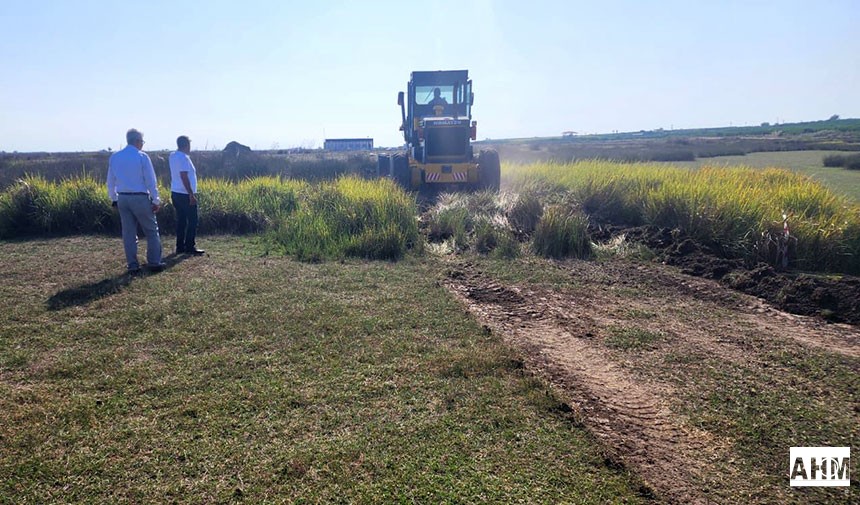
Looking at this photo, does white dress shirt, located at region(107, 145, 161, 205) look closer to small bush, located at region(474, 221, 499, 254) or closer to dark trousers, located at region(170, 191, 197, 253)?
dark trousers, located at region(170, 191, 197, 253)

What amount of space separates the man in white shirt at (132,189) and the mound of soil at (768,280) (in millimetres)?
6719

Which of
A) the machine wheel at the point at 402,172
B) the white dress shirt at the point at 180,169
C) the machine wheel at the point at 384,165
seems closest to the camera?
the white dress shirt at the point at 180,169

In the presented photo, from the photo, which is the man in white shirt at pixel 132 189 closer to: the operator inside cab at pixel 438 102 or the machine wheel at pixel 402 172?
the machine wheel at pixel 402 172

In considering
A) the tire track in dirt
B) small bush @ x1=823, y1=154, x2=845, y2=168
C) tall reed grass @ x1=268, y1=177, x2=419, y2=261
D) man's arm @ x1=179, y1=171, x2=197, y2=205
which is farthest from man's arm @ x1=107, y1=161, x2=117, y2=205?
small bush @ x1=823, y1=154, x2=845, y2=168

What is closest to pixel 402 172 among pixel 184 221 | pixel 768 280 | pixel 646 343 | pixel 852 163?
pixel 184 221

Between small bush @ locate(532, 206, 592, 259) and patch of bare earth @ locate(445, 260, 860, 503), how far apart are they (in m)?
0.62

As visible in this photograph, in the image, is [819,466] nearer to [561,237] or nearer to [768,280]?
[768,280]

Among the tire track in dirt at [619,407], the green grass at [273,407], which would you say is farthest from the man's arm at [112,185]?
the tire track in dirt at [619,407]

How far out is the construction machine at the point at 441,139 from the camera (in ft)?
40.9

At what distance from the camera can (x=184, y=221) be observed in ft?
23.8

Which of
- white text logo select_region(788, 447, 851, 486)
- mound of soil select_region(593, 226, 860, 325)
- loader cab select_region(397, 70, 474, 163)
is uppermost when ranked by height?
loader cab select_region(397, 70, 474, 163)

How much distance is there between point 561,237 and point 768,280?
105 inches

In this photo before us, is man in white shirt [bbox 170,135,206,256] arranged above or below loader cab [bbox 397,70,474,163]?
below

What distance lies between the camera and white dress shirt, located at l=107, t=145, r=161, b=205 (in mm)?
5777
